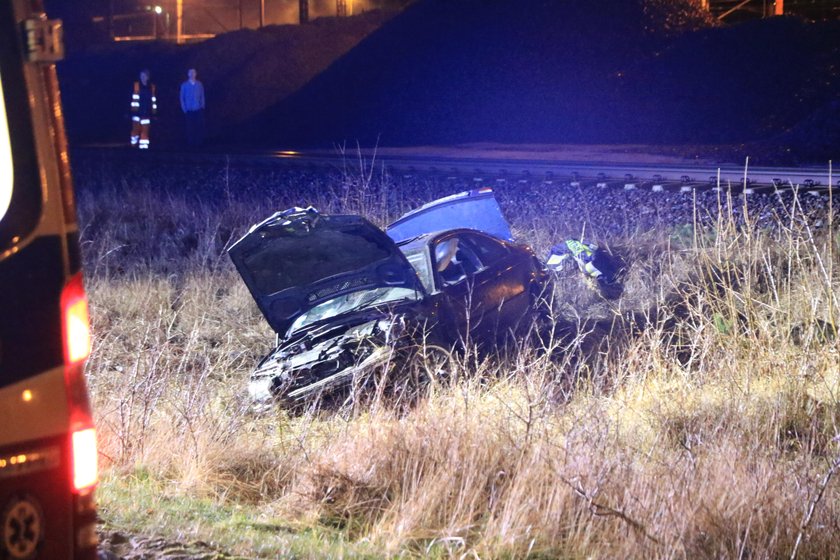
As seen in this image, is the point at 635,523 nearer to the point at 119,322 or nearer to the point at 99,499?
the point at 99,499

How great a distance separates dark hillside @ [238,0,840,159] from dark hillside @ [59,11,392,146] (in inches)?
106

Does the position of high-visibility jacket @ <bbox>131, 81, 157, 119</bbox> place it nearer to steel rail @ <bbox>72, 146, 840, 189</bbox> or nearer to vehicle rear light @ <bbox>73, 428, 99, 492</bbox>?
steel rail @ <bbox>72, 146, 840, 189</bbox>

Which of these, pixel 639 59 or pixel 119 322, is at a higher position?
pixel 639 59

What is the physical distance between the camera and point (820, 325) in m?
7.36

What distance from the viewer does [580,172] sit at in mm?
15477

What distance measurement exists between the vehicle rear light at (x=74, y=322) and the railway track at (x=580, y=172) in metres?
8.98

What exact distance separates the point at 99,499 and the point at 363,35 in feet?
109

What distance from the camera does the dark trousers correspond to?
2517 cm

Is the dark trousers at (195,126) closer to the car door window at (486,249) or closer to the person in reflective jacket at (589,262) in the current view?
the person in reflective jacket at (589,262)

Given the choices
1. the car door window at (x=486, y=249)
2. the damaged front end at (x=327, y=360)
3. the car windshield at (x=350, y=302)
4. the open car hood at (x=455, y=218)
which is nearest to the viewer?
the damaged front end at (x=327, y=360)

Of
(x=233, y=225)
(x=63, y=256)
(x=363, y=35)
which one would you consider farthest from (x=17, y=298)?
(x=363, y=35)

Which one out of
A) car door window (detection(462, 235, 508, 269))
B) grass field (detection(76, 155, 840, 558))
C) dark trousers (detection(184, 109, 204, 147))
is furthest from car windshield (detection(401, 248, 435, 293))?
dark trousers (detection(184, 109, 204, 147))

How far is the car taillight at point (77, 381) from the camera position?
104 inches

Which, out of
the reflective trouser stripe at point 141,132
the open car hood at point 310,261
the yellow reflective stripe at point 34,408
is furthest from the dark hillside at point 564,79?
the yellow reflective stripe at point 34,408
